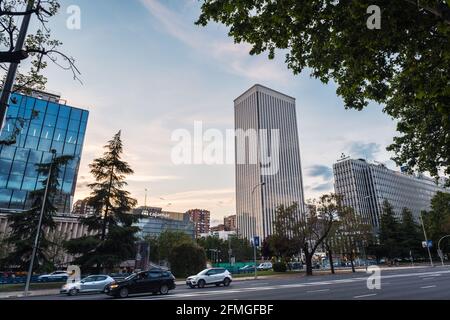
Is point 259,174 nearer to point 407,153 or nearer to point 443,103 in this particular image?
point 407,153

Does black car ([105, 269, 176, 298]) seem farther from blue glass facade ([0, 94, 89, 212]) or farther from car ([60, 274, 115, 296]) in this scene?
blue glass facade ([0, 94, 89, 212])

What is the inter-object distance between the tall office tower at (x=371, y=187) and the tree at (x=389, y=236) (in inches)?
3007

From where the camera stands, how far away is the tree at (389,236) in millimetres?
73875

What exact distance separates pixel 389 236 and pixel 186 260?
6042 centimetres

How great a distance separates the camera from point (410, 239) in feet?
247

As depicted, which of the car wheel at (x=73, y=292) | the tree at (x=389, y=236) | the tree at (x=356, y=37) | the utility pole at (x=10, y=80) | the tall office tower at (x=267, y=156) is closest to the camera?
the utility pole at (x=10, y=80)

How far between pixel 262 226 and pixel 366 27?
148153 millimetres

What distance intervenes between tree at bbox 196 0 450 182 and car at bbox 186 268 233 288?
62.3 feet

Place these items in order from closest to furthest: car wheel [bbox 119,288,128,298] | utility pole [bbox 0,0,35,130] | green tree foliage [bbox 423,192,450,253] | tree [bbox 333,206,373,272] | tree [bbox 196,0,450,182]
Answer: utility pole [bbox 0,0,35,130] → tree [bbox 196,0,450,182] → car wheel [bbox 119,288,128,298] → tree [bbox 333,206,373,272] → green tree foliage [bbox 423,192,450,253]

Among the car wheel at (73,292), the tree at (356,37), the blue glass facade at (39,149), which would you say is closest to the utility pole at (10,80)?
the tree at (356,37)

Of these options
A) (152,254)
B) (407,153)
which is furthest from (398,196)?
(407,153)

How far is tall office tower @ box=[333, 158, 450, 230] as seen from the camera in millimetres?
155000

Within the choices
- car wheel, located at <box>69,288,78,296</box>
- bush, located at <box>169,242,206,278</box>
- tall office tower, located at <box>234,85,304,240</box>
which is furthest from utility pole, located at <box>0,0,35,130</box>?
tall office tower, located at <box>234,85,304,240</box>

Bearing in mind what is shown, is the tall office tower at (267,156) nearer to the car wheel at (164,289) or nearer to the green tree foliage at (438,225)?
the green tree foliage at (438,225)
